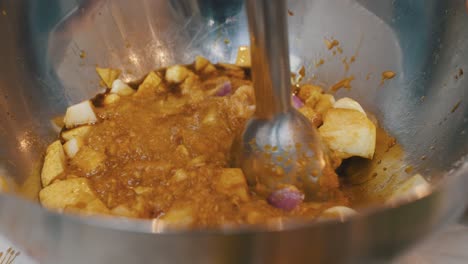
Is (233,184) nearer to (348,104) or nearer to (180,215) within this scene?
(180,215)

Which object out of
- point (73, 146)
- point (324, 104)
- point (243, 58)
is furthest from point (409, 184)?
point (73, 146)

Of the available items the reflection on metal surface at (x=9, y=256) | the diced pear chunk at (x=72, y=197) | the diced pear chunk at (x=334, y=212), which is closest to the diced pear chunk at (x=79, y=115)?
the diced pear chunk at (x=72, y=197)

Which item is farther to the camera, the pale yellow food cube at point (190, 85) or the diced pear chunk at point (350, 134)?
the pale yellow food cube at point (190, 85)

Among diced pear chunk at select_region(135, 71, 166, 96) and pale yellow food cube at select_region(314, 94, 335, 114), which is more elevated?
diced pear chunk at select_region(135, 71, 166, 96)

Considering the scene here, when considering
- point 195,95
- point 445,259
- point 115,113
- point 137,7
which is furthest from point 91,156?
point 445,259

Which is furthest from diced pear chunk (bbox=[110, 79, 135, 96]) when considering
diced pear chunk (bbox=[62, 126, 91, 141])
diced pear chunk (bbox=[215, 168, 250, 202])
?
diced pear chunk (bbox=[215, 168, 250, 202])

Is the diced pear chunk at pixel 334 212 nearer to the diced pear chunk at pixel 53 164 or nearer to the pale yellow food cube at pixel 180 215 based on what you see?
the pale yellow food cube at pixel 180 215

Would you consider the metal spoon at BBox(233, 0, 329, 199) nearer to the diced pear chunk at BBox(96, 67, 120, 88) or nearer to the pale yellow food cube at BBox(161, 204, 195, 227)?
the pale yellow food cube at BBox(161, 204, 195, 227)
